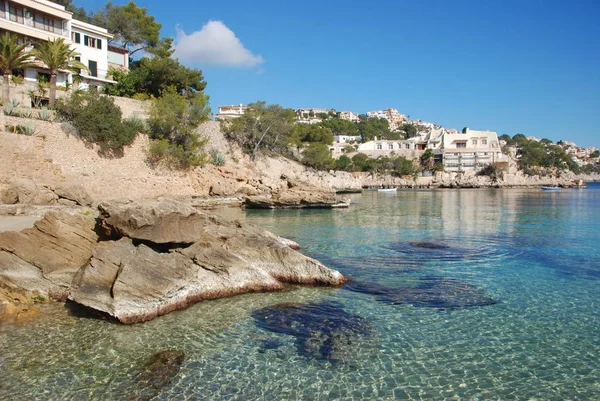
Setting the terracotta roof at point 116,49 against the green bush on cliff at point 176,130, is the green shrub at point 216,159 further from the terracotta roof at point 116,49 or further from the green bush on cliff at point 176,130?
the terracotta roof at point 116,49

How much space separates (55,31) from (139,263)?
134 ft

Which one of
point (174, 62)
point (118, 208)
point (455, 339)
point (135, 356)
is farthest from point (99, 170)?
point (455, 339)

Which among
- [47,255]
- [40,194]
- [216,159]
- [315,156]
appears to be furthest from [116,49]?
[47,255]

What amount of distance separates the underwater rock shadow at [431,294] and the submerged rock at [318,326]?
1.61 metres

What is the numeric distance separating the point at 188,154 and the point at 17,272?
3349cm

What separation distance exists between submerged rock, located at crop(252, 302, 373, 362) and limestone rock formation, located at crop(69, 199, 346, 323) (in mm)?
1695

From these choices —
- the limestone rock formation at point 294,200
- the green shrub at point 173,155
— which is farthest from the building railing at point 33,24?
the limestone rock formation at point 294,200

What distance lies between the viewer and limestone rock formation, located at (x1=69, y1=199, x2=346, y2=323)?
9.41 m

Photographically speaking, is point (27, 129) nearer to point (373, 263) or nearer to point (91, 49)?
point (91, 49)

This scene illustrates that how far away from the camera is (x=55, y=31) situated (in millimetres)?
41438

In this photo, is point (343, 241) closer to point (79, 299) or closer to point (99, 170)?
point (79, 299)

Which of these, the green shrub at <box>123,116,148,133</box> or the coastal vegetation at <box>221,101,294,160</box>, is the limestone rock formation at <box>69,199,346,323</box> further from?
the coastal vegetation at <box>221,101,294,160</box>

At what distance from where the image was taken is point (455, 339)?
8.31m

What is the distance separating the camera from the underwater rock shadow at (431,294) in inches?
412
